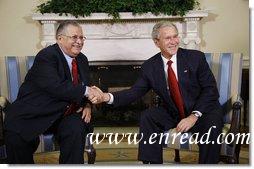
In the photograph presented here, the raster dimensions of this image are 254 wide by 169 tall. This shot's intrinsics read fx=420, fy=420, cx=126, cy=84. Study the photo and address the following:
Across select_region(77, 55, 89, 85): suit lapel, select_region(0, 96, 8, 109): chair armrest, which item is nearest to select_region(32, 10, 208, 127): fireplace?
select_region(77, 55, 89, 85): suit lapel

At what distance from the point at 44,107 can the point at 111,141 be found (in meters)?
0.35

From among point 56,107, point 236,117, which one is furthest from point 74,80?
point 236,117

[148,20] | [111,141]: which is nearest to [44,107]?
[111,141]

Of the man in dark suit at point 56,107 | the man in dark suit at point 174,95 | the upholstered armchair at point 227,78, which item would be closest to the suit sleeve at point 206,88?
the man in dark suit at point 174,95

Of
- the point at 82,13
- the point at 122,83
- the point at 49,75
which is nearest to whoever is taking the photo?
the point at 49,75

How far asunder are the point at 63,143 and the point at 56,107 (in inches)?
6.6

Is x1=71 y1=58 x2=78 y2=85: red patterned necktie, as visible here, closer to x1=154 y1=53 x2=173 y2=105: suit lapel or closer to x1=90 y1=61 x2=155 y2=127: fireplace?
x1=90 y1=61 x2=155 y2=127: fireplace

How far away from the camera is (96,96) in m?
1.97

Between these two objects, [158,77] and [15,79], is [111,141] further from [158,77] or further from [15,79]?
[15,79]

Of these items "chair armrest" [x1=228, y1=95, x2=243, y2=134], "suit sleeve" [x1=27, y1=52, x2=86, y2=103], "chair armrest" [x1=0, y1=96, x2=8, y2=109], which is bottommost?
"chair armrest" [x1=228, y1=95, x2=243, y2=134]

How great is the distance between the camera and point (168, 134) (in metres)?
1.96

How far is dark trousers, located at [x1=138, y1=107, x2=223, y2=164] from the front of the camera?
192 cm

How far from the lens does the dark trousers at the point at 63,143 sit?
6.20 ft

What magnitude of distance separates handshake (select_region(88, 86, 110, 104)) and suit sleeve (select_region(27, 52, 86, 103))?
42 millimetres
